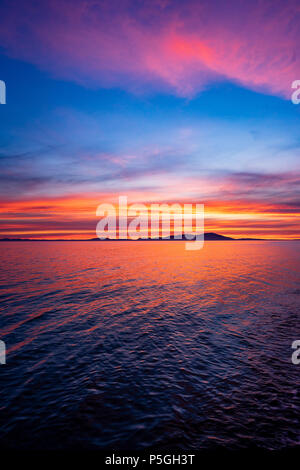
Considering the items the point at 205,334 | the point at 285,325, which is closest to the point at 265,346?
the point at 205,334

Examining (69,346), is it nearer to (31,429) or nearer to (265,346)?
(31,429)

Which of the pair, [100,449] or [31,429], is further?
[31,429]

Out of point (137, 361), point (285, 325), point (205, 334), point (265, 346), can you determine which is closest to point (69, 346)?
point (137, 361)

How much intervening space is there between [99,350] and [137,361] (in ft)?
9.13

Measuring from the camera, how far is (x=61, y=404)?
392 inches

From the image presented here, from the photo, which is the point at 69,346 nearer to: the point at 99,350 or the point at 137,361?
the point at 99,350

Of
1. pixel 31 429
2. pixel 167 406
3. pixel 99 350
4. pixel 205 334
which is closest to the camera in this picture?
pixel 31 429

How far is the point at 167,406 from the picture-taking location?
9.88 metres

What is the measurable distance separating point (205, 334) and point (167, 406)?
8.70 m
